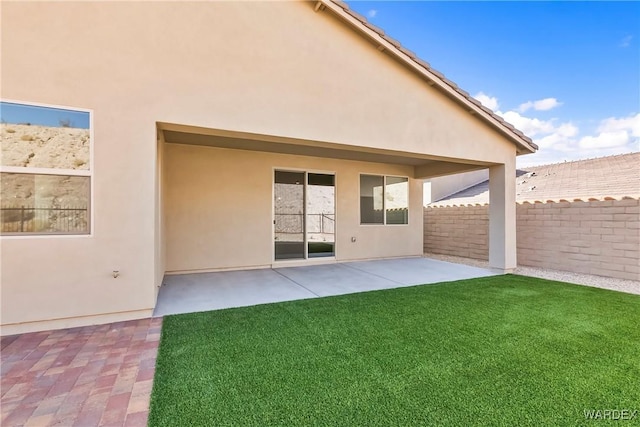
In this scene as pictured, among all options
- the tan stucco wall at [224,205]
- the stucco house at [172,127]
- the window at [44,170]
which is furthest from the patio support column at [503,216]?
the window at [44,170]

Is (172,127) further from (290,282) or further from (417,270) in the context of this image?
(417,270)

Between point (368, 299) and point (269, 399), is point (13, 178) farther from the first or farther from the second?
point (368, 299)

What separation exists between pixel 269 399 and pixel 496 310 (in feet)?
13.7

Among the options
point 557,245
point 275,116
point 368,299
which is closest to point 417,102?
point 275,116

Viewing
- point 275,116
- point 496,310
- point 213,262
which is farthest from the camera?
point 213,262

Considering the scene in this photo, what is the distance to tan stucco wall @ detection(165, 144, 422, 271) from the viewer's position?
7.81 m

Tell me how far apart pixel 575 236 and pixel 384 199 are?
558 cm

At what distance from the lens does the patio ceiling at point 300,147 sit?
207 inches

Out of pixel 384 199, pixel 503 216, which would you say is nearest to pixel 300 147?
pixel 384 199

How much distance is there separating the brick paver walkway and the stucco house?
1.61 feet

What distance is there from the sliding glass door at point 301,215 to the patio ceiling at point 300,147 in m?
0.85

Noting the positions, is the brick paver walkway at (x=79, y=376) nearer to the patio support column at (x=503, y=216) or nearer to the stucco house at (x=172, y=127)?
the stucco house at (x=172, y=127)

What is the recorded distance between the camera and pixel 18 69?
386 centimetres

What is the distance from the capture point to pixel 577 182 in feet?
33.7
